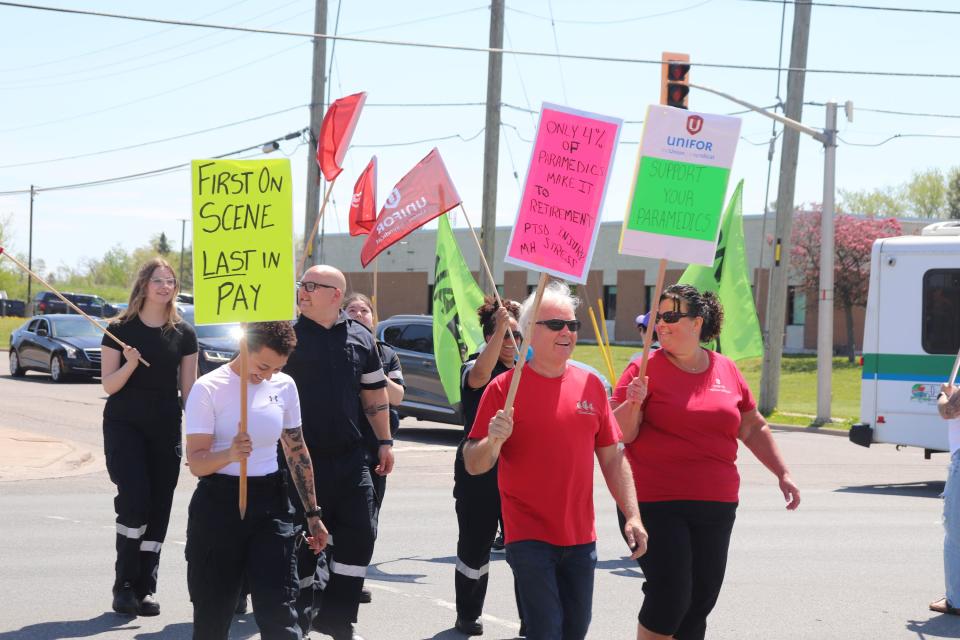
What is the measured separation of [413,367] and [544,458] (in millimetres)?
13229

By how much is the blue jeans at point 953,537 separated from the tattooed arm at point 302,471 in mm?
4036

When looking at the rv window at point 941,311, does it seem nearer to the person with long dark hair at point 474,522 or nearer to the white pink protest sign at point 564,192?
the person with long dark hair at point 474,522

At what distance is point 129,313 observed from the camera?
6.92 meters

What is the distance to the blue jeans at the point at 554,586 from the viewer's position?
4527mm

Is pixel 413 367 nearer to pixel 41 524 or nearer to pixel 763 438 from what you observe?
pixel 41 524

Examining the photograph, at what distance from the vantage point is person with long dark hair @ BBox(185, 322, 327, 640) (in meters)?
4.87

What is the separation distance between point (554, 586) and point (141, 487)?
3034 millimetres

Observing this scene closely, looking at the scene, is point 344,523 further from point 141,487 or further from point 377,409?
point 141,487

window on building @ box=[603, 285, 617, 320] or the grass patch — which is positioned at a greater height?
window on building @ box=[603, 285, 617, 320]

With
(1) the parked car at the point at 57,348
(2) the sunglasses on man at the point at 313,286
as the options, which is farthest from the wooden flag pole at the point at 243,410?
(1) the parked car at the point at 57,348

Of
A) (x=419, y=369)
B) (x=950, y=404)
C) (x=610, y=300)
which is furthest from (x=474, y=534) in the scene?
(x=610, y=300)

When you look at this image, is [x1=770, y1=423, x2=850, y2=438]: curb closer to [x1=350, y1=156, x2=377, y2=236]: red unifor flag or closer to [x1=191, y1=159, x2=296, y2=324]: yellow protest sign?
[x1=350, y1=156, x2=377, y2=236]: red unifor flag

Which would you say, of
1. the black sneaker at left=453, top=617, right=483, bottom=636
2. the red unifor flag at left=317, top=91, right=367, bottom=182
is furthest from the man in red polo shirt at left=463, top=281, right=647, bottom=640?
the red unifor flag at left=317, top=91, right=367, bottom=182

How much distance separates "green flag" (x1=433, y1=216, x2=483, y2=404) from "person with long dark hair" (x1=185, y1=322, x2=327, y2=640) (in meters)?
5.61
